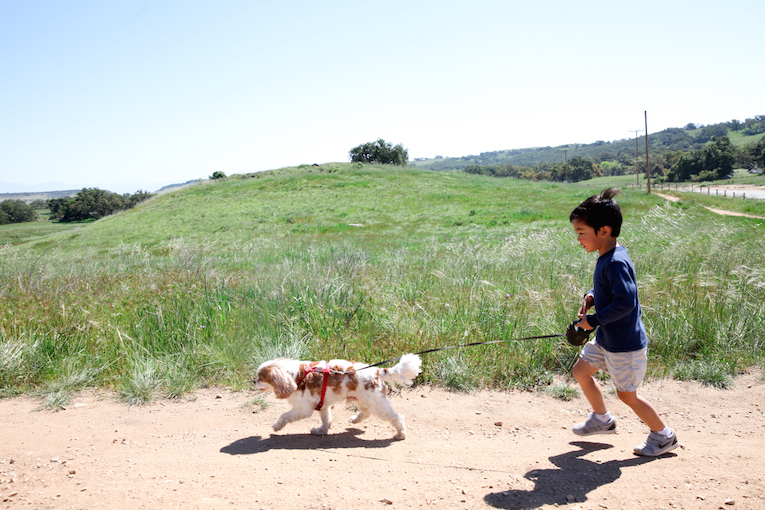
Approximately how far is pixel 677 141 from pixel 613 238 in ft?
779

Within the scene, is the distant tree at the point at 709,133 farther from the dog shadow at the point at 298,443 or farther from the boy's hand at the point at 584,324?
the dog shadow at the point at 298,443

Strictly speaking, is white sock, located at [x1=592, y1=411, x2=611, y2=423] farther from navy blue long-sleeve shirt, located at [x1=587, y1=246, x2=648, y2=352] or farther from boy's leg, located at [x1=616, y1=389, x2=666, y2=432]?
navy blue long-sleeve shirt, located at [x1=587, y1=246, x2=648, y2=352]

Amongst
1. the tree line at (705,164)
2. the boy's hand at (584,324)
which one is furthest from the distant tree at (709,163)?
the boy's hand at (584,324)

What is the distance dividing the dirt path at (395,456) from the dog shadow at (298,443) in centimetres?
2

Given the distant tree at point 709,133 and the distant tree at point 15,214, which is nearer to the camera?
the distant tree at point 15,214

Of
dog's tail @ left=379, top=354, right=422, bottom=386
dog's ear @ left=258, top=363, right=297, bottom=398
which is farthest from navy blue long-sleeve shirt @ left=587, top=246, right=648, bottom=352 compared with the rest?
dog's ear @ left=258, top=363, right=297, bottom=398

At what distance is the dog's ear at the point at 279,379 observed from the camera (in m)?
3.73

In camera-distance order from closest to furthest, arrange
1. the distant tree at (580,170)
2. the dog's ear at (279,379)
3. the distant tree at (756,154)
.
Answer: the dog's ear at (279,379), the distant tree at (756,154), the distant tree at (580,170)

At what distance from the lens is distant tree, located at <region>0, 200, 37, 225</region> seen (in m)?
74.2

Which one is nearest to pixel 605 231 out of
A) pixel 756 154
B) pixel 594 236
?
pixel 594 236

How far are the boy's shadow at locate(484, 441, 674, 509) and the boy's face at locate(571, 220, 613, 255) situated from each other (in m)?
1.51

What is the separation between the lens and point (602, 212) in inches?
128

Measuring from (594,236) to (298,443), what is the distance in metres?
2.83

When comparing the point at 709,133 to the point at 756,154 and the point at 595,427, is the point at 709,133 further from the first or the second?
the point at 595,427
